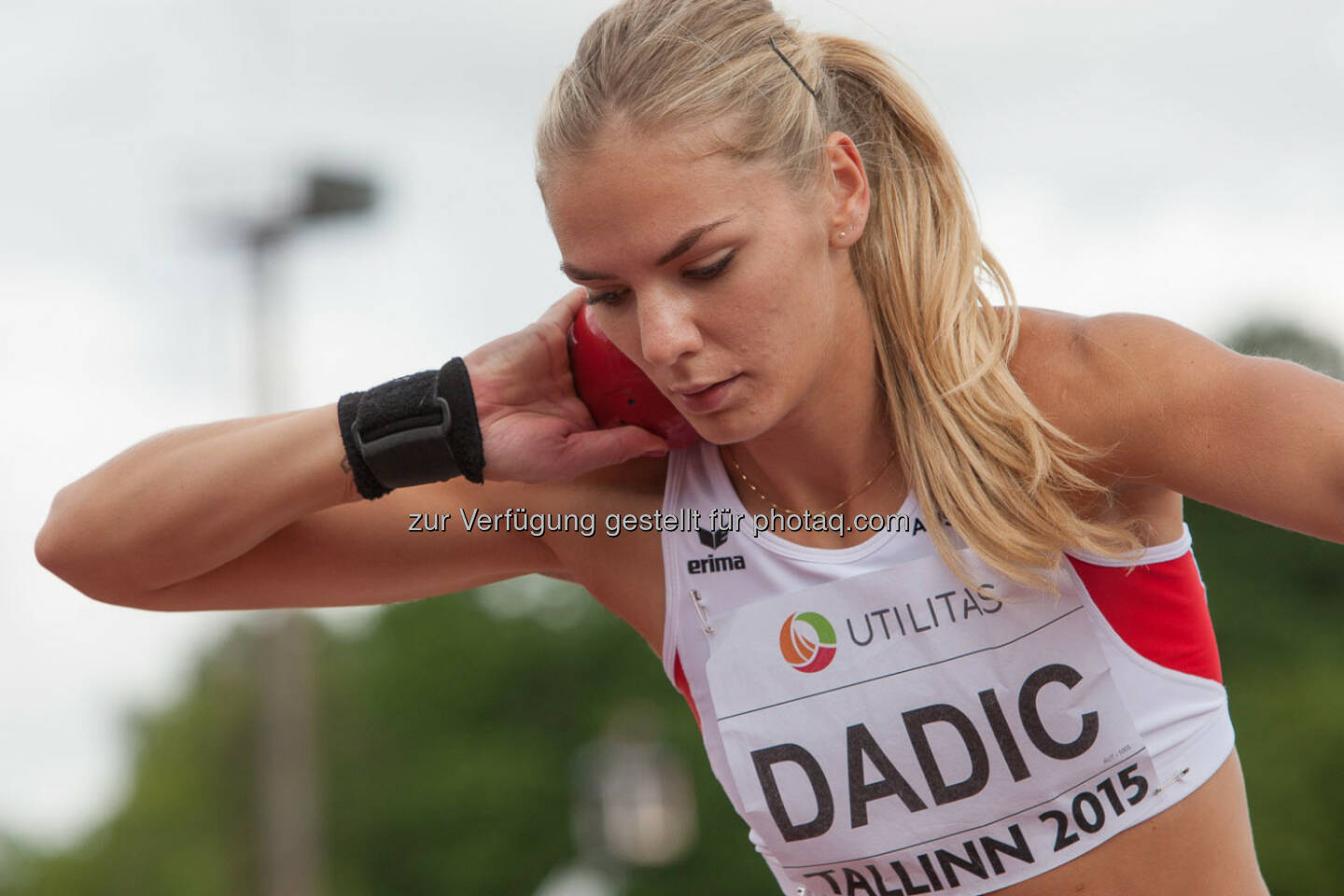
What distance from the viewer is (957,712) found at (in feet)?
8.70

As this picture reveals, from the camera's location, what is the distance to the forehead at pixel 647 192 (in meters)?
2.45

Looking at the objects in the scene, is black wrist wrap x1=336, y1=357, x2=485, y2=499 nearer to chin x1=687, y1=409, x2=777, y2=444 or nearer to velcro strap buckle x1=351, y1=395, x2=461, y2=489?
velcro strap buckle x1=351, y1=395, x2=461, y2=489

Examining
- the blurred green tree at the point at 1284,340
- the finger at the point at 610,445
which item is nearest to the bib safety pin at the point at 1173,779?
the finger at the point at 610,445

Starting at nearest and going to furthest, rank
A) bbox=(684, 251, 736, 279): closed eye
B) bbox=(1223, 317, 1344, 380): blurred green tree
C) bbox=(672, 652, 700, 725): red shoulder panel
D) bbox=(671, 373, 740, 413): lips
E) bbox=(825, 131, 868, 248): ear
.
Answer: bbox=(684, 251, 736, 279): closed eye → bbox=(671, 373, 740, 413): lips → bbox=(825, 131, 868, 248): ear → bbox=(672, 652, 700, 725): red shoulder panel → bbox=(1223, 317, 1344, 380): blurred green tree

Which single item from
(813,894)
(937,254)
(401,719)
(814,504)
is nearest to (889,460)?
(814,504)

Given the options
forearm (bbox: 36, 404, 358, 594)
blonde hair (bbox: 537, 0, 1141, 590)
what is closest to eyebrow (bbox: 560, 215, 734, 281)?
blonde hair (bbox: 537, 0, 1141, 590)

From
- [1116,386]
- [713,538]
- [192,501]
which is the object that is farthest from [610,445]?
[1116,386]

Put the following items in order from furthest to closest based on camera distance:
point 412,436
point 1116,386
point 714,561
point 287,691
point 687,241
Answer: point 287,691 → point 714,561 → point 412,436 → point 1116,386 → point 687,241

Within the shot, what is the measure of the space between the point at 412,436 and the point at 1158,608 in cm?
148

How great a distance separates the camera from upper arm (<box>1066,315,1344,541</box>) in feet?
7.77

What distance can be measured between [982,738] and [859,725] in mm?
230

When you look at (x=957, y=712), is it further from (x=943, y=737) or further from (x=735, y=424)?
(x=735, y=424)

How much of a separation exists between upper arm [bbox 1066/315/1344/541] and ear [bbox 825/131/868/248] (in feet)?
1.60

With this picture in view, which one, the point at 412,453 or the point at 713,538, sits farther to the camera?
the point at 713,538
